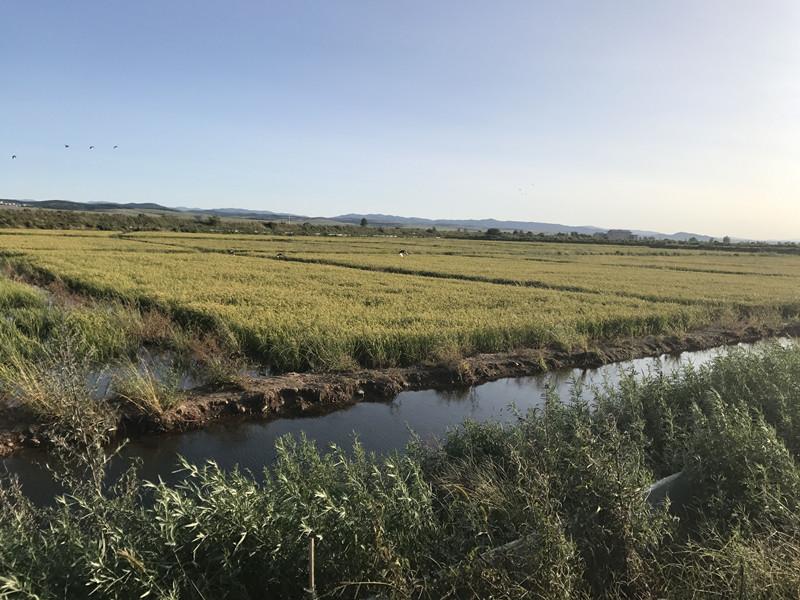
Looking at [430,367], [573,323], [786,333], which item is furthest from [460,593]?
[786,333]

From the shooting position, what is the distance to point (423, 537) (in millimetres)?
3404

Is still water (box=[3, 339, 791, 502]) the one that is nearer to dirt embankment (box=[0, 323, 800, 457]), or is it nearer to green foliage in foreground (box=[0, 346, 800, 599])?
dirt embankment (box=[0, 323, 800, 457])

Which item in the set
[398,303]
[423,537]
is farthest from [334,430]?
[398,303]

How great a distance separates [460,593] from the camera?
3.08 meters

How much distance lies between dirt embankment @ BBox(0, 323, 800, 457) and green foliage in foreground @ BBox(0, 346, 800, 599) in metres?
3.66

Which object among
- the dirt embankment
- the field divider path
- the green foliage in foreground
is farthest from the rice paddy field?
the green foliage in foreground

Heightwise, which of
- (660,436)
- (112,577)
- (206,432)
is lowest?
(206,432)

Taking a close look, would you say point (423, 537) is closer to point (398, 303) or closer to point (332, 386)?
point (332, 386)

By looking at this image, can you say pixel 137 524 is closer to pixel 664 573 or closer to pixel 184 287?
pixel 664 573

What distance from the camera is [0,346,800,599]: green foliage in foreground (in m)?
2.78

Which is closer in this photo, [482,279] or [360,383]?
[360,383]

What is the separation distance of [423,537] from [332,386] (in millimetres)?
5457

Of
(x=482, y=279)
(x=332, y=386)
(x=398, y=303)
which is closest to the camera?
(x=332, y=386)

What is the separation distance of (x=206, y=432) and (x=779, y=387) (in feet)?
23.9
